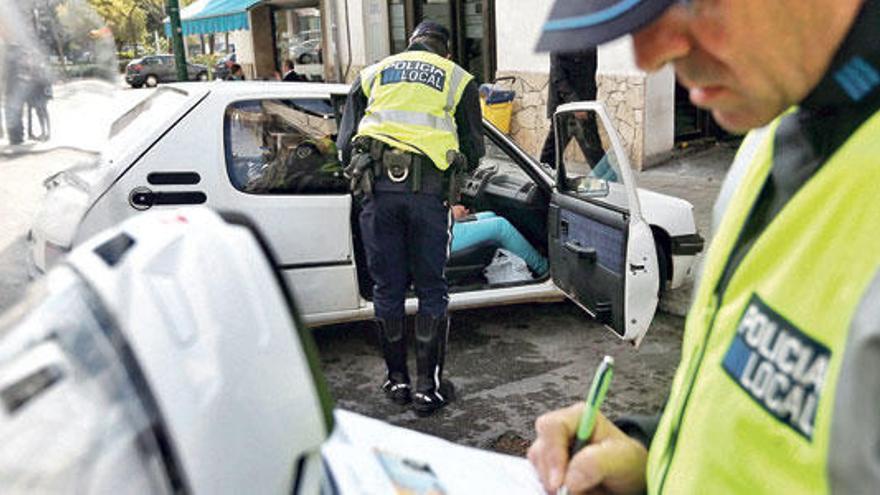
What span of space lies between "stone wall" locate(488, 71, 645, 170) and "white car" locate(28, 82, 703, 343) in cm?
503

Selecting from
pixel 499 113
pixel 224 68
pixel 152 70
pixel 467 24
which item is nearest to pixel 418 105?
pixel 499 113

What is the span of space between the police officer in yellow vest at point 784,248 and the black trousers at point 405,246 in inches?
113

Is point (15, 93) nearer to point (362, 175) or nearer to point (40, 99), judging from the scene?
point (40, 99)

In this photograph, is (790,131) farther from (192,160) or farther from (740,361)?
(192,160)

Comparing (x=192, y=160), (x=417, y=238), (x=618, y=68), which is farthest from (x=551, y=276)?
(x=618, y=68)

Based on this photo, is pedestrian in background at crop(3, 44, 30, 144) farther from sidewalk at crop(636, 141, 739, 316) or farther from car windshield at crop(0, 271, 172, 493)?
sidewalk at crop(636, 141, 739, 316)

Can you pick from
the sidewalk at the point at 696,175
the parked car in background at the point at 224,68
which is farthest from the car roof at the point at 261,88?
the parked car in background at the point at 224,68

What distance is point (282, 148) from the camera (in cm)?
446

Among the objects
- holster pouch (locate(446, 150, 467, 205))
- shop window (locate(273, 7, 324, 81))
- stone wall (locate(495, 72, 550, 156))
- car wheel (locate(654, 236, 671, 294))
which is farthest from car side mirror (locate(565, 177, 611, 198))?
shop window (locate(273, 7, 324, 81))

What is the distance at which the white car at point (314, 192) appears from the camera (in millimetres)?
3990

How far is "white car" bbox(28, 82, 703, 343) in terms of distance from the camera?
3.99m

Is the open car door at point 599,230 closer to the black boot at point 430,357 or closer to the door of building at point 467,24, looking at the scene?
the black boot at point 430,357

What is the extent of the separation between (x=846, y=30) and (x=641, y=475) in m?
0.71

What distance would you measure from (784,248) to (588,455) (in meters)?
0.48
